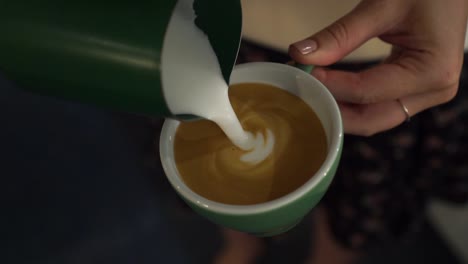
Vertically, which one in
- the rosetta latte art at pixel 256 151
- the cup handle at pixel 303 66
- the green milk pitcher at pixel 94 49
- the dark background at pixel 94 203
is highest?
the green milk pitcher at pixel 94 49

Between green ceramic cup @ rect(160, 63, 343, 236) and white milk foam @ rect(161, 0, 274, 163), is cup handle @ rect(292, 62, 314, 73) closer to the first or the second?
green ceramic cup @ rect(160, 63, 343, 236)

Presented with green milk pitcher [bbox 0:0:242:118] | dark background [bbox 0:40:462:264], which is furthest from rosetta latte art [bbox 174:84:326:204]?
dark background [bbox 0:40:462:264]

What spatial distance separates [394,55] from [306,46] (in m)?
0.19

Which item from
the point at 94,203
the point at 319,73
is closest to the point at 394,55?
the point at 319,73

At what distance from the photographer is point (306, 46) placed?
24.0 inches

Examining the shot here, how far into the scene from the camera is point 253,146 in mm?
646

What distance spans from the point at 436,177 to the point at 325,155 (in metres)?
0.53

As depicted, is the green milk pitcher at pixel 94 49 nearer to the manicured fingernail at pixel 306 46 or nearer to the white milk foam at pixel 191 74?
the white milk foam at pixel 191 74

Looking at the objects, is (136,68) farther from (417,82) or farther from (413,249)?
(413,249)

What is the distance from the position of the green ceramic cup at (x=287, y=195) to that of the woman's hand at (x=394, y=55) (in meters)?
0.04

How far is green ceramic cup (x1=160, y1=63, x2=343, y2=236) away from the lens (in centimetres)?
53

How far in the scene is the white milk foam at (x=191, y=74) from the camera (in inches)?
18.5

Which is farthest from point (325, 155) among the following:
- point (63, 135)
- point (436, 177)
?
point (63, 135)

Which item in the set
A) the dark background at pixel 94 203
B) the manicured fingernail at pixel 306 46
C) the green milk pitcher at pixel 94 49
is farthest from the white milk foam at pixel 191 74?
the dark background at pixel 94 203
